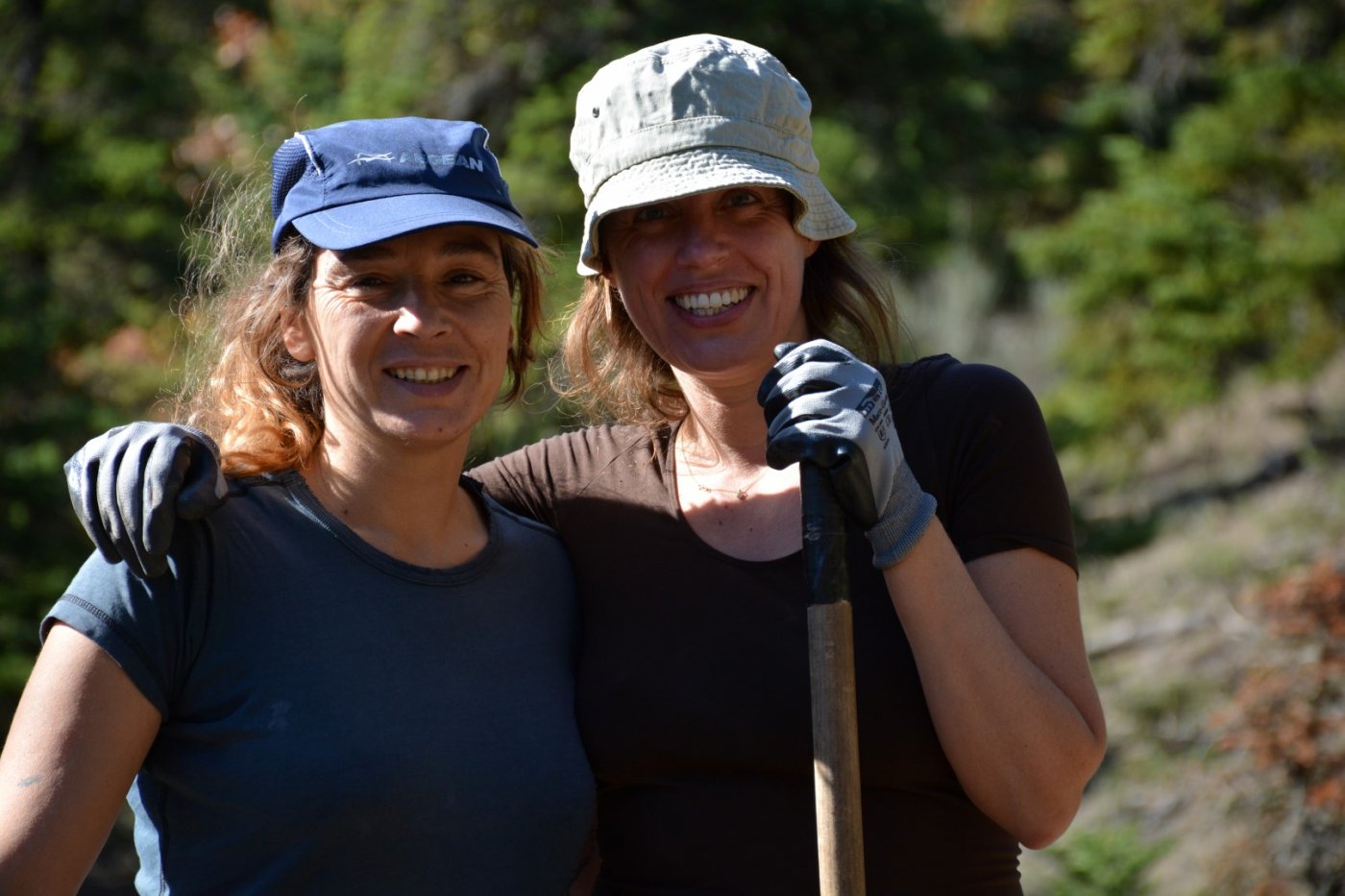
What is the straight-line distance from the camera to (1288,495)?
1046 centimetres

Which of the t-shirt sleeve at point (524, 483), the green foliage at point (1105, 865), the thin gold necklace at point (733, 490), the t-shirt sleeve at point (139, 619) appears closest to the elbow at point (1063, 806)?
the thin gold necklace at point (733, 490)

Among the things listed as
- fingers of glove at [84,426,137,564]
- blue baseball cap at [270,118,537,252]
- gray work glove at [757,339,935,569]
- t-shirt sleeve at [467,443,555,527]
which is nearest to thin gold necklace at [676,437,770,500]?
t-shirt sleeve at [467,443,555,527]

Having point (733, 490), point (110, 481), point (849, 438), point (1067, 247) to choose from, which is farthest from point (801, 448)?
point (1067, 247)

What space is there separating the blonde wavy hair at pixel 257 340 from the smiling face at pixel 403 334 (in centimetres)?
7

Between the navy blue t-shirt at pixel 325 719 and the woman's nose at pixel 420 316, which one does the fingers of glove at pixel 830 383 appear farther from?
the navy blue t-shirt at pixel 325 719

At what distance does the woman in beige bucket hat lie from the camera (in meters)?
2.31

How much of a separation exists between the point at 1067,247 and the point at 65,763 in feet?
31.8

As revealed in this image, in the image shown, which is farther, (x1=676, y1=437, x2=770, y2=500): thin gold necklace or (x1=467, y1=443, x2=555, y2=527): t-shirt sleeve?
(x1=467, y1=443, x2=555, y2=527): t-shirt sleeve

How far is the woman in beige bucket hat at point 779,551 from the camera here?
2.31 meters

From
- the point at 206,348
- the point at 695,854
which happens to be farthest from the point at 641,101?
the point at 695,854

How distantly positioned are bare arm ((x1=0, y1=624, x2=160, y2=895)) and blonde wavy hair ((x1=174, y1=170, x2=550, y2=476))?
0.44m

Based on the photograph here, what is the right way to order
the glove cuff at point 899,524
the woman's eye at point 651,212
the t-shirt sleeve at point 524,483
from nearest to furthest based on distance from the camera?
the glove cuff at point 899,524
the woman's eye at point 651,212
the t-shirt sleeve at point 524,483

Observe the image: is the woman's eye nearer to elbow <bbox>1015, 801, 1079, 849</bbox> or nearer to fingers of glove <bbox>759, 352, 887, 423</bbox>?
fingers of glove <bbox>759, 352, 887, 423</bbox>

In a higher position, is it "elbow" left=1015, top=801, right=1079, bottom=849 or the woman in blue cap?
the woman in blue cap
